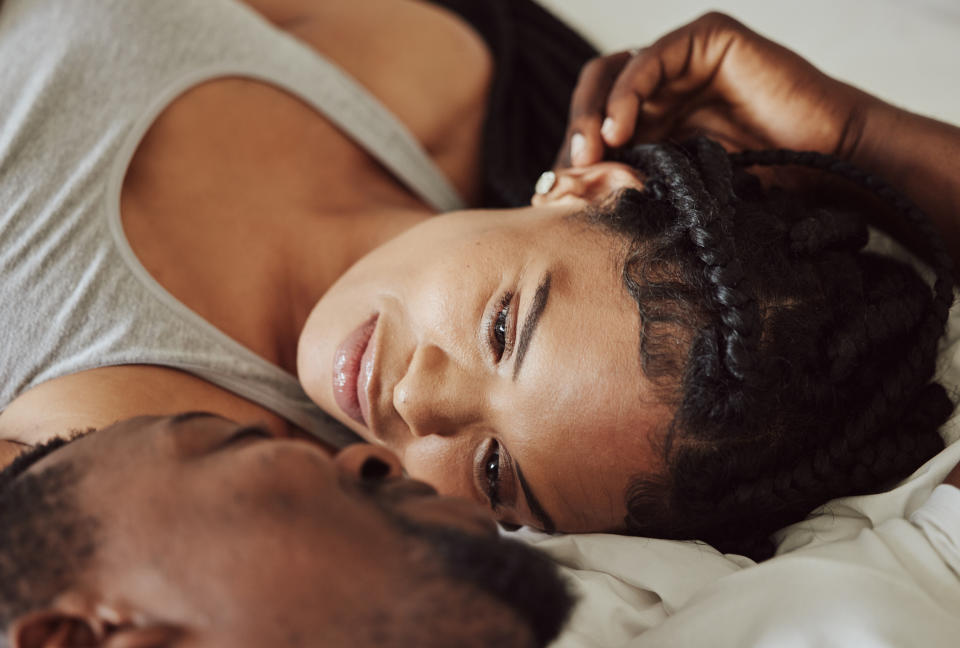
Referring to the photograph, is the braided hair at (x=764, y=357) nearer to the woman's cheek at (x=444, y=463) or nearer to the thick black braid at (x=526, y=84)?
the woman's cheek at (x=444, y=463)

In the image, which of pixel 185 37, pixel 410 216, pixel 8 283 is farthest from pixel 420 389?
pixel 185 37

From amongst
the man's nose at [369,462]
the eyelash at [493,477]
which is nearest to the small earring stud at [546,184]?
the eyelash at [493,477]

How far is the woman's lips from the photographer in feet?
3.01

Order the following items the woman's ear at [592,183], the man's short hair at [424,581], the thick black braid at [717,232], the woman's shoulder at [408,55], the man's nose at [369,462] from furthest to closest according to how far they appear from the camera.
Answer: the woman's shoulder at [408,55]
the woman's ear at [592,183]
the thick black braid at [717,232]
the man's nose at [369,462]
the man's short hair at [424,581]

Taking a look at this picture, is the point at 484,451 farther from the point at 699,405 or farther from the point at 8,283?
the point at 8,283

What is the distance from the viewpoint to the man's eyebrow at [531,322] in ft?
2.56

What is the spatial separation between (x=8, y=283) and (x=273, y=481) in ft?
2.22

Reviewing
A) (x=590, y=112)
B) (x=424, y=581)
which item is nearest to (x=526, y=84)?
(x=590, y=112)

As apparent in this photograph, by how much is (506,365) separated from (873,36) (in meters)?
1.09

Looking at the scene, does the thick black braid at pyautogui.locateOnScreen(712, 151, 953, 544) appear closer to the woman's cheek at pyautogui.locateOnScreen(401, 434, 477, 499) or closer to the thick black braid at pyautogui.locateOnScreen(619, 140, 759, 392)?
the thick black braid at pyautogui.locateOnScreen(619, 140, 759, 392)

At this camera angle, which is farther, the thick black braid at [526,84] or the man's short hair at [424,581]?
the thick black braid at [526,84]

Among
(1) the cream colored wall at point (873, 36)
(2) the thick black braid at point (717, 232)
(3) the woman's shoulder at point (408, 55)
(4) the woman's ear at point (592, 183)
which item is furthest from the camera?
(3) the woman's shoulder at point (408, 55)

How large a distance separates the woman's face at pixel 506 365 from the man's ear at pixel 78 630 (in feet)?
1.27

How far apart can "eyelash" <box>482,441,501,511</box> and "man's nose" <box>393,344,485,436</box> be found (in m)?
0.05
